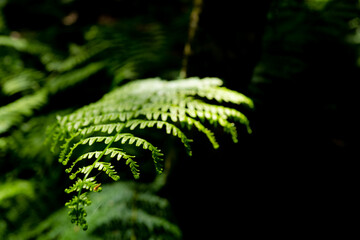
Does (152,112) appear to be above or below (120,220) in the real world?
above

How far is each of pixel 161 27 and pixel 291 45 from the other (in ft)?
4.14

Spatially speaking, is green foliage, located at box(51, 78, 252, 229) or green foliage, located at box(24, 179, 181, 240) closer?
green foliage, located at box(51, 78, 252, 229)

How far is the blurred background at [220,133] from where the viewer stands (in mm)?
1277

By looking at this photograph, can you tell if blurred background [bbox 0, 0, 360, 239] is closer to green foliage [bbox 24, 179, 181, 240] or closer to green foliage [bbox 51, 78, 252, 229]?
green foliage [bbox 24, 179, 181, 240]

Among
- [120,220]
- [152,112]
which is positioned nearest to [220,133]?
[152,112]

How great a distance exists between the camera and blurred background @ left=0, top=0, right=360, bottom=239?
128cm

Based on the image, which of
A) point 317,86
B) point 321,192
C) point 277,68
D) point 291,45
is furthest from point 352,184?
point 291,45

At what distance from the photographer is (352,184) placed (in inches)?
63.4

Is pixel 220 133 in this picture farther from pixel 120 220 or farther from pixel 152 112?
pixel 120 220

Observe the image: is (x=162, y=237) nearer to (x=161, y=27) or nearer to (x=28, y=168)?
(x=28, y=168)

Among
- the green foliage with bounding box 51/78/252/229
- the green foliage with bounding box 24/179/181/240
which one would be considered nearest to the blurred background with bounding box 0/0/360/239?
the green foliage with bounding box 24/179/181/240

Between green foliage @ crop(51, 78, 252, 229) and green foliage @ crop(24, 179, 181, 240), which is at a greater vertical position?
green foliage @ crop(51, 78, 252, 229)

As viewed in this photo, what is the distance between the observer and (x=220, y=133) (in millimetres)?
1293

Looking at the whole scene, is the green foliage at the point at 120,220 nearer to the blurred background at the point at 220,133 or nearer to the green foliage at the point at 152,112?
the blurred background at the point at 220,133
